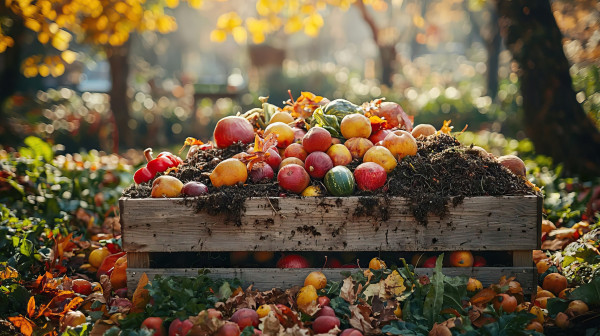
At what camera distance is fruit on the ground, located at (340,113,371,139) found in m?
3.56

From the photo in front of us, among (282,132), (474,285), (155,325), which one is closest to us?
(155,325)

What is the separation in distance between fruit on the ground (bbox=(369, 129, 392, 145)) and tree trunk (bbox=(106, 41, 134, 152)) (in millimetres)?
9421

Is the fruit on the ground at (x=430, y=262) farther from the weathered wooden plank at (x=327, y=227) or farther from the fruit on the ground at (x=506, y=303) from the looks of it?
the fruit on the ground at (x=506, y=303)

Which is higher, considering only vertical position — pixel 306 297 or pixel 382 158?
pixel 382 158

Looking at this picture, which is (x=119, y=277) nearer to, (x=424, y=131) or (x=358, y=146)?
(x=358, y=146)

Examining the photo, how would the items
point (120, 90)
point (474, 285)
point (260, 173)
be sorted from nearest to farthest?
1. point (474, 285)
2. point (260, 173)
3. point (120, 90)

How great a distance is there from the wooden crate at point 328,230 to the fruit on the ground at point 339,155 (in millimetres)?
368

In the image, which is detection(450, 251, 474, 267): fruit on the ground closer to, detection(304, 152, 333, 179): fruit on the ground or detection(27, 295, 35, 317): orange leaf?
detection(304, 152, 333, 179): fruit on the ground

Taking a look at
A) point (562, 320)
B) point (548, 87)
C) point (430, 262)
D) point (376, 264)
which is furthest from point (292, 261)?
point (548, 87)

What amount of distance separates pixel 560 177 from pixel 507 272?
3275 mm

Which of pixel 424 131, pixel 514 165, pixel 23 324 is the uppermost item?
pixel 424 131

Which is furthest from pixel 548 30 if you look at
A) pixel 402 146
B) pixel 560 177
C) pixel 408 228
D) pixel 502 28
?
pixel 408 228

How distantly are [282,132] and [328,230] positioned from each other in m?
0.87

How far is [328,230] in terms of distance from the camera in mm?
3133
